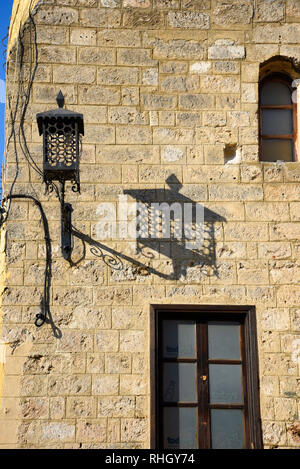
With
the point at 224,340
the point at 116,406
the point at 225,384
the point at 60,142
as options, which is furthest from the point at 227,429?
the point at 60,142

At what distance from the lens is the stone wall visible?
546 centimetres

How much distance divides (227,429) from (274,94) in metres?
3.07

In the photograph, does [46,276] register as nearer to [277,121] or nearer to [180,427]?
[180,427]

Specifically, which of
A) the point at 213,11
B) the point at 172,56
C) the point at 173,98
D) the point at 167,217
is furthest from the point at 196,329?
the point at 213,11

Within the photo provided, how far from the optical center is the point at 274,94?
6453mm

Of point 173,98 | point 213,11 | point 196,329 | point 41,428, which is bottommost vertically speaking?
point 41,428

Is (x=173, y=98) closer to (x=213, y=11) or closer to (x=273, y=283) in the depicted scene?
(x=213, y=11)

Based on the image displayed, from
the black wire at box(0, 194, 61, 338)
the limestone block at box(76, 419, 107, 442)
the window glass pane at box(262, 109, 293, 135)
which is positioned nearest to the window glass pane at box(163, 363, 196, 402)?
the limestone block at box(76, 419, 107, 442)

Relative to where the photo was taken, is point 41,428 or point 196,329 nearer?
point 41,428

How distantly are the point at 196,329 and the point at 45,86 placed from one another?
8.26 feet

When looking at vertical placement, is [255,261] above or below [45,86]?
below

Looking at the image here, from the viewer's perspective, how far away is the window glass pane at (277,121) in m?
6.37

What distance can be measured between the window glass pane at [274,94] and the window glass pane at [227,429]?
2818 millimetres

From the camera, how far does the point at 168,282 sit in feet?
18.9
